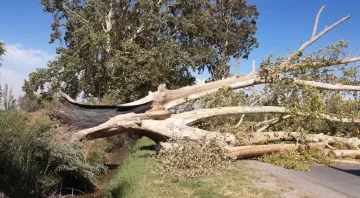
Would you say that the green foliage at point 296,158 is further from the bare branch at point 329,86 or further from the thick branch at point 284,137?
the bare branch at point 329,86

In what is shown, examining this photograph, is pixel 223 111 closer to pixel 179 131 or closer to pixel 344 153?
pixel 179 131

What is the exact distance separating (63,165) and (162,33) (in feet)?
58.7

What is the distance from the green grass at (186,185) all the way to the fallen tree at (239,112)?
1.85m

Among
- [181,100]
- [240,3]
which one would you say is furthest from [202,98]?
[240,3]

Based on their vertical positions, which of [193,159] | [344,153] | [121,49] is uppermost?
Answer: [121,49]

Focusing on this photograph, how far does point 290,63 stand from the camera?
13523mm

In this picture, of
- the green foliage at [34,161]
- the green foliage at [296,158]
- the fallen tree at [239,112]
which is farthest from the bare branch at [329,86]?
the green foliage at [34,161]

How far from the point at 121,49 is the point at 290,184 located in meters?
17.5

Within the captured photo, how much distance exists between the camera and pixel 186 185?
25.9 feet

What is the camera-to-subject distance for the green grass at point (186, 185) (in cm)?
713

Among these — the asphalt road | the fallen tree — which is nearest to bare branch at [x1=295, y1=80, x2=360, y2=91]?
the fallen tree

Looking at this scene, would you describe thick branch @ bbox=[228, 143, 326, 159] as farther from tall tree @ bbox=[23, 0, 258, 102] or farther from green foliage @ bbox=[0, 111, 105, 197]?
tall tree @ bbox=[23, 0, 258, 102]

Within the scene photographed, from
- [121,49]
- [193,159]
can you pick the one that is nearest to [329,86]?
[193,159]

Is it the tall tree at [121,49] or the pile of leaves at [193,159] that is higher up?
the tall tree at [121,49]
